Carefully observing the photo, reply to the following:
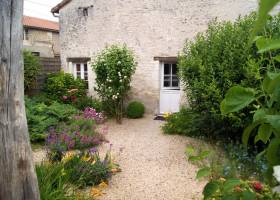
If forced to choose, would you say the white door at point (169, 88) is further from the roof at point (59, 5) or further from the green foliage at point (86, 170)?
the green foliage at point (86, 170)

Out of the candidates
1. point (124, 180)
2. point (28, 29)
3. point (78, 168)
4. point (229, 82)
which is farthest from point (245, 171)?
point (28, 29)

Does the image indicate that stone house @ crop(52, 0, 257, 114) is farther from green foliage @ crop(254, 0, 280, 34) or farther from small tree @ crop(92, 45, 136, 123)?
green foliage @ crop(254, 0, 280, 34)

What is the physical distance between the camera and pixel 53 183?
353 centimetres

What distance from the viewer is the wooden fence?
34.4 ft

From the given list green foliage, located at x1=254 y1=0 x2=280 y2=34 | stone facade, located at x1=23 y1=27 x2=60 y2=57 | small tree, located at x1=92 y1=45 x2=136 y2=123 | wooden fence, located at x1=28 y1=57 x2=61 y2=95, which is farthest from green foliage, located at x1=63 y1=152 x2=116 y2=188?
stone facade, located at x1=23 y1=27 x2=60 y2=57

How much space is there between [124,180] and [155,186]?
581mm

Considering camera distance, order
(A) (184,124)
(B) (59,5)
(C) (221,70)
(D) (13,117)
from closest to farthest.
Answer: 1. (D) (13,117)
2. (C) (221,70)
3. (A) (184,124)
4. (B) (59,5)

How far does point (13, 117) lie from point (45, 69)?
930 centimetres

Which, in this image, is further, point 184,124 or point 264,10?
point 184,124

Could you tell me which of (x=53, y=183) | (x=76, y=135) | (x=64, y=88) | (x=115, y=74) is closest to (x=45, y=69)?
(x=64, y=88)

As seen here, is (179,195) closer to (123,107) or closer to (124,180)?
(124,180)

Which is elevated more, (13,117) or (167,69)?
(167,69)

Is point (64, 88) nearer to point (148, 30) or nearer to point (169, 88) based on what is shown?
point (148, 30)

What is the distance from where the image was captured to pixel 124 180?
4.53 m
